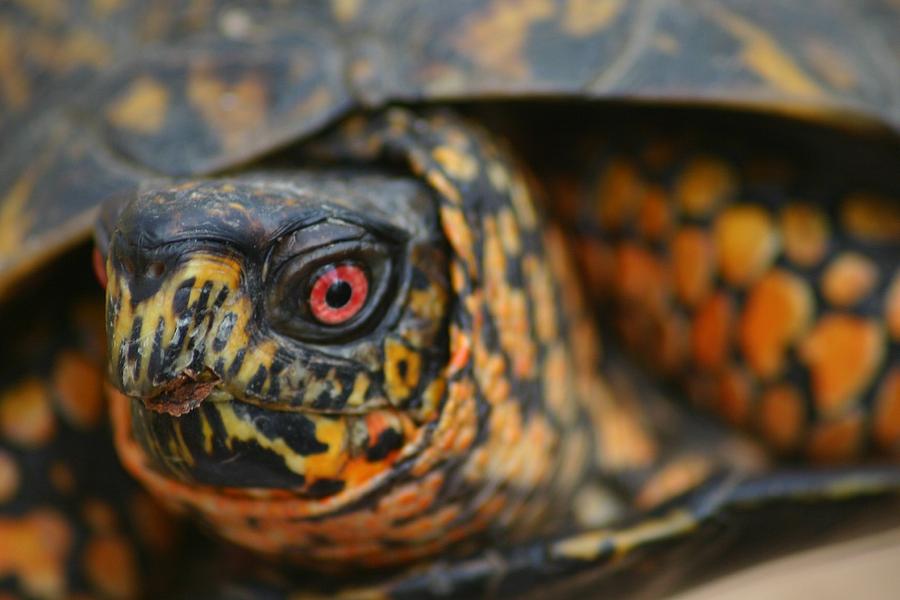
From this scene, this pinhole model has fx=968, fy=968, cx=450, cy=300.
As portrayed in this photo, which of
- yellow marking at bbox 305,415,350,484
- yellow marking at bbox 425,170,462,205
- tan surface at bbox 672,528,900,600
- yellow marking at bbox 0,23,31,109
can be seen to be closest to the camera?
yellow marking at bbox 305,415,350,484

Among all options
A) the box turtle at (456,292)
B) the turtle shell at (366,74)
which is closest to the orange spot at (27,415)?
the box turtle at (456,292)

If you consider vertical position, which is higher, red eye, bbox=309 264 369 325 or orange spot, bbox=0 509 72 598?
red eye, bbox=309 264 369 325

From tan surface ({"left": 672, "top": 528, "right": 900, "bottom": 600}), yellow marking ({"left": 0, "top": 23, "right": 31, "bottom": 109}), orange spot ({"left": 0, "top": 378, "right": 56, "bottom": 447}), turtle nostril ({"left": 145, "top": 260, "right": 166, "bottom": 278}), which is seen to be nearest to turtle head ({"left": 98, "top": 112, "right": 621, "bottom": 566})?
turtle nostril ({"left": 145, "top": 260, "right": 166, "bottom": 278})

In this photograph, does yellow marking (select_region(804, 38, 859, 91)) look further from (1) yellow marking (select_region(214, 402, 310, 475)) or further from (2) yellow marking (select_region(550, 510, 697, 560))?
(1) yellow marking (select_region(214, 402, 310, 475))

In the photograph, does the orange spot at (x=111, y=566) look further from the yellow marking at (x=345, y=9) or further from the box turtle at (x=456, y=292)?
the yellow marking at (x=345, y=9)

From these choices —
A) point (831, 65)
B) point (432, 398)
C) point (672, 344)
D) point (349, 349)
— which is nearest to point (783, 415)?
point (672, 344)

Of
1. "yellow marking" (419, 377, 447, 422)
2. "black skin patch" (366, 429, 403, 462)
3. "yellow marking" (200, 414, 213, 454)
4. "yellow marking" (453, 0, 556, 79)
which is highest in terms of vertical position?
"yellow marking" (453, 0, 556, 79)

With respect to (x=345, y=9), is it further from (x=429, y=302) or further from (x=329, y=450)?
(x=329, y=450)

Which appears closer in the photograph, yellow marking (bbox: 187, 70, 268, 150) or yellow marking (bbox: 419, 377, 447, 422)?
yellow marking (bbox: 419, 377, 447, 422)
